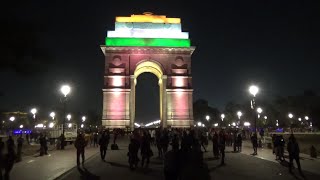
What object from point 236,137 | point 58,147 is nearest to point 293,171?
point 236,137

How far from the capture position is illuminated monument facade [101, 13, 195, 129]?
5488cm

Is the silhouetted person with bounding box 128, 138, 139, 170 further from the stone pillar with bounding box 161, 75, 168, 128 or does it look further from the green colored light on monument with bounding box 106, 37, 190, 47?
the green colored light on monument with bounding box 106, 37, 190, 47

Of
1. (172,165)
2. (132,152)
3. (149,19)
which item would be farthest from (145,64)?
(172,165)

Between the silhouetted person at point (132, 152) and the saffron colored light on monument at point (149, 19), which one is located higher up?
the saffron colored light on monument at point (149, 19)

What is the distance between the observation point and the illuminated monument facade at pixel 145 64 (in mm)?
54875

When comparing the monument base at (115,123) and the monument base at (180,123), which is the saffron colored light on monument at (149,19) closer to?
the monument base at (180,123)

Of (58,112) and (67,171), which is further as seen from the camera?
(58,112)

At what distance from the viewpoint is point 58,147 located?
30625 millimetres

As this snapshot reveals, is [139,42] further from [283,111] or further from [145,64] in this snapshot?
[283,111]

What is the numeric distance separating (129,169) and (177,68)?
40.5 meters

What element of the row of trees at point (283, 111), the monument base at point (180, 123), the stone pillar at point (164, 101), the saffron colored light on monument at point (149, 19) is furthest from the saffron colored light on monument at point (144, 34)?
the row of trees at point (283, 111)

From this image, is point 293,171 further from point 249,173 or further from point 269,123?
point 269,123

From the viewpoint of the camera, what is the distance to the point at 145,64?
58.7m

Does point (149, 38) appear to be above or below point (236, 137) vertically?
above
